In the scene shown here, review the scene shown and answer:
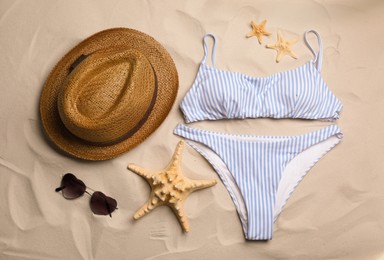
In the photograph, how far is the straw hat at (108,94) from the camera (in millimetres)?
1718

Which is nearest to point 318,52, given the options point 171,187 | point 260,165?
point 260,165

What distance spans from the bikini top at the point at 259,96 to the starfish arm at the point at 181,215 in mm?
369

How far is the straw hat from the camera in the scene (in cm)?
172

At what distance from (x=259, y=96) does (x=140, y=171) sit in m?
0.61

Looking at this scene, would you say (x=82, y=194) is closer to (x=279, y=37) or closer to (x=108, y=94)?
(x=108, y=94)

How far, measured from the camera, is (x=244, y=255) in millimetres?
1887

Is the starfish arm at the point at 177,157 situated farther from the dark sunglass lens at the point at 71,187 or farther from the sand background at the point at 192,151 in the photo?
the dark sunglass lens at the point at 71,187

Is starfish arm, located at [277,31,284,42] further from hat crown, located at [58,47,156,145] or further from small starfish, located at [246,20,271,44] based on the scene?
hat crown, located at [58,47,156,145]

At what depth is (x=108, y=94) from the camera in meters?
1.72

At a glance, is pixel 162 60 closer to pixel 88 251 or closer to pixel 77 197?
pixel 77 197

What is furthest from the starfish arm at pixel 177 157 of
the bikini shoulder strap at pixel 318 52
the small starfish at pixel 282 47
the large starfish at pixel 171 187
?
the bikini shoulder strap at pixel 318 52

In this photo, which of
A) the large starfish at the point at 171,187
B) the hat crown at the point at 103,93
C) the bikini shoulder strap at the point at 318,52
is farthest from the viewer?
the bikini shoulder strap at the point at 318,52

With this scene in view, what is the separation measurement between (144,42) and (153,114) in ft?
1.06

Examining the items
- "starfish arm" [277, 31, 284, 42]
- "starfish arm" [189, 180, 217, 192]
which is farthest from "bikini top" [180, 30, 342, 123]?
"starfish arm" [189, 180, 217, 192]
